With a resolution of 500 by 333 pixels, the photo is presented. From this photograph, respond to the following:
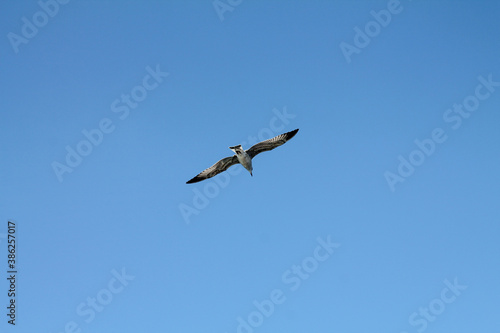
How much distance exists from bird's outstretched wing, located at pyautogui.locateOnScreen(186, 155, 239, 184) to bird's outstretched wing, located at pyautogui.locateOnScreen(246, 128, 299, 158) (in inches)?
51.0

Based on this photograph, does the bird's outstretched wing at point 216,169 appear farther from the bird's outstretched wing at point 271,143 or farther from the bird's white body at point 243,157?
the bird's outstretched wing at point 271,143

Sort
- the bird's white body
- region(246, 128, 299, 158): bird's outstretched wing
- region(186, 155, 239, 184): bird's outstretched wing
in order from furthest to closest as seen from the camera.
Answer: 1. region(186, 155, 239, 184): bird's outstretched wing
2. region(246, 128, 299, 158): bird's outstretched wing
3. the bird's white body

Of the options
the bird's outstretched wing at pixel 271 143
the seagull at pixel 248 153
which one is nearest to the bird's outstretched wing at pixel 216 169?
the seagull at pixel 248 153

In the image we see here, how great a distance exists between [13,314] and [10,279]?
6.69 feet

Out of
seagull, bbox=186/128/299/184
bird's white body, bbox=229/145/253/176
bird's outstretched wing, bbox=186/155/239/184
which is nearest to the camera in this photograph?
bird's white body, bbox=229/145/253/176

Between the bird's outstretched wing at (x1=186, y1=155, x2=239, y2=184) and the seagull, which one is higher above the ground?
the bird's outstretched wing at (x1=186, y1=155, x2=239, y2=184)

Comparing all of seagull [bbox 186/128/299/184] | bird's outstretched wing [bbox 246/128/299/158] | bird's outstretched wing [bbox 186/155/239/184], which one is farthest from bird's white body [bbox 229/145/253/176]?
bird's outstretched wing [bbox 186/155/239/184]

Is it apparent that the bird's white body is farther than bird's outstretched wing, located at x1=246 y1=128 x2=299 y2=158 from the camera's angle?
No

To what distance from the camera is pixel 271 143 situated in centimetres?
3406

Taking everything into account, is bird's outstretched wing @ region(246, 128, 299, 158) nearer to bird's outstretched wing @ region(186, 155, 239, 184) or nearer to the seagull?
the seagull

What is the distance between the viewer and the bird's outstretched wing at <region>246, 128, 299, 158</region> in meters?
33.8

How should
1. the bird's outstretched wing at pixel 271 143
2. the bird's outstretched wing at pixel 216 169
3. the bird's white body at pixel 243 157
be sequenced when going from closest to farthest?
the bird's white body at pixel 243 157 < the bird's outstretched wing at pixel 271 143 < the bird's outstretched wing at pixel 216 169

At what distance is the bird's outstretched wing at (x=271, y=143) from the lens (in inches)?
1332

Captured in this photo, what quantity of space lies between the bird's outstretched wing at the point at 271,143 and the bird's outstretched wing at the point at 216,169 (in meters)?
1.30
